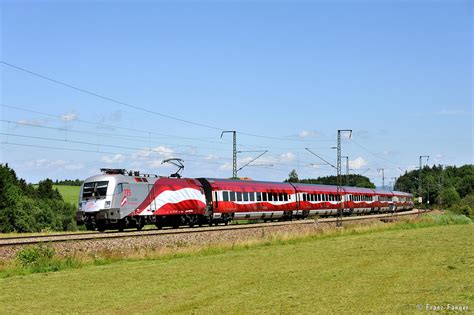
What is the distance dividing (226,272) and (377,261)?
581 cm

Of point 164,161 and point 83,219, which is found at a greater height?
point 164,161

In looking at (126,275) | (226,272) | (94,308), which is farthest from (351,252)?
(94,308)

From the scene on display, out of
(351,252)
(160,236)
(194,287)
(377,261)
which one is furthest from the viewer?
(160,236)

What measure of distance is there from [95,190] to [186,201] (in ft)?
28.4

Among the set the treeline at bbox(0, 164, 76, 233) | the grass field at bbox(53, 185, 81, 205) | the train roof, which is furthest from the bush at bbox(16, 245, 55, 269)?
the grass field at bbox(53, 185, 81, 205)

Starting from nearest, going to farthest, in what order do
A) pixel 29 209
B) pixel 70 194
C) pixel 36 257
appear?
1. pixel 36 257
2. pixel 29 209
3. pixel 70 194

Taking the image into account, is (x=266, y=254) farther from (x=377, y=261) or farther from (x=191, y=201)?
(x=191, y=201)

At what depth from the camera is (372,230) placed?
43.4 m

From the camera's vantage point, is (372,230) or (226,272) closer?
(226,272)

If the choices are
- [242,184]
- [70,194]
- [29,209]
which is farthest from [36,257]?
[70,194]

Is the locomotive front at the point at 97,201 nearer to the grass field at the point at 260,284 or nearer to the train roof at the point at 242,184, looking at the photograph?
the train roof at the point at 242,184

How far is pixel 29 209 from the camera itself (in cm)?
11169

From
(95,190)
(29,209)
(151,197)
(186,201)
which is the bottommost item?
(29,209)

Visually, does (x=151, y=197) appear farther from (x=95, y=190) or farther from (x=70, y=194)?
(x=70, y=194)
